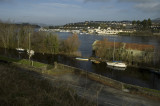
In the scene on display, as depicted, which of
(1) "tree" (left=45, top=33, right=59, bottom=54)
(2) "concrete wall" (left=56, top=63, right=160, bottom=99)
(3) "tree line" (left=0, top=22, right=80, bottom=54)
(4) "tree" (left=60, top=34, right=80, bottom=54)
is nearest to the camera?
(2) "concrete wall" (left=56, top=63, right=160, bottom=99)

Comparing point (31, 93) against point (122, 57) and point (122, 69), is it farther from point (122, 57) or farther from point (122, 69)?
point (122, 57)

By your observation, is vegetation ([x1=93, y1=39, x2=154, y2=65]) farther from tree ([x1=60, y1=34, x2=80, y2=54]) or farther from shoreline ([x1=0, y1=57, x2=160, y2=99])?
shoreline ([x1=0, y1=57, x2=160, y2=99])

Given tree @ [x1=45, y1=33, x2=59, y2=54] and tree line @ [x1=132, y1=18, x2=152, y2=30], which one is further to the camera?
tree line @ [x1=132, y1=18, x2=152, y2=30]

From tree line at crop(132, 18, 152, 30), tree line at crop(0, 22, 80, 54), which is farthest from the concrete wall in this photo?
tree line at crop(132, 18, 152, 30)

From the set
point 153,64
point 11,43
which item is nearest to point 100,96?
point 153,64

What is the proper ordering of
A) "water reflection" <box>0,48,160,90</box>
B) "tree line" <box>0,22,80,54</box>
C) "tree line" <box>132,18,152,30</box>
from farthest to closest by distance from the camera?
"tree line" <box>132,18,152,30</box> → "tree line" <box>0,22,80,54</box> → "water reflection" <box>0,48,160,90</box>

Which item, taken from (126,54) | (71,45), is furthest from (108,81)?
(71,45)

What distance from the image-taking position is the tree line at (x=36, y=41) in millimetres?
35688

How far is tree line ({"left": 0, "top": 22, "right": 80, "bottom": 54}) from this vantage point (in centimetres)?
3569

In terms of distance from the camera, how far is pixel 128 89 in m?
13.6

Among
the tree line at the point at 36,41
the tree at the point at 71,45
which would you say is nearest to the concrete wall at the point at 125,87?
the tree at the point at 71,45

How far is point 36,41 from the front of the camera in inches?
1538

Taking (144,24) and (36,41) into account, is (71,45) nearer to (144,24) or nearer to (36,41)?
(36,41)

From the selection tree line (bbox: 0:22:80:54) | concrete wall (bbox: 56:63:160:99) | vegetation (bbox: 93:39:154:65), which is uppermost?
tree line (bbox: 0:22:80:54)
